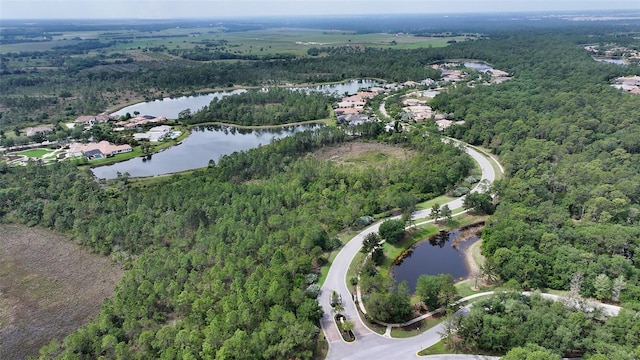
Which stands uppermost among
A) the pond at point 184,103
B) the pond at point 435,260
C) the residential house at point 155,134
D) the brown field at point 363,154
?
the pond at point 184,103

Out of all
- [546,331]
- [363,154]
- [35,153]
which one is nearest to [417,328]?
[546,331]

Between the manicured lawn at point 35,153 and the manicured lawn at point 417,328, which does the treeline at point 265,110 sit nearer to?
the manicured lawn at point 35,153

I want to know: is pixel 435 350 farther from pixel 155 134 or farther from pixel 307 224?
pixel 155 134

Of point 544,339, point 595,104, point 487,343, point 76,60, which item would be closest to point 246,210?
point 487,343

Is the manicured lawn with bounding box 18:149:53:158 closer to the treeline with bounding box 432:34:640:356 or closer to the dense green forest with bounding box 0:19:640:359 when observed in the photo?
the dense green forest with bounding box 0:19:640:359

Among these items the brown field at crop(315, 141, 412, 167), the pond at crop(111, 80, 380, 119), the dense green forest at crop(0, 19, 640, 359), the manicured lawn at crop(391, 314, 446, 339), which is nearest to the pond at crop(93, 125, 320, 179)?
the dense green forest at crop(0, 19, 640, 359)

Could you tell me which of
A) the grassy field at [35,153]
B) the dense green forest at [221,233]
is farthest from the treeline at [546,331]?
the grassy field at [35,153]
